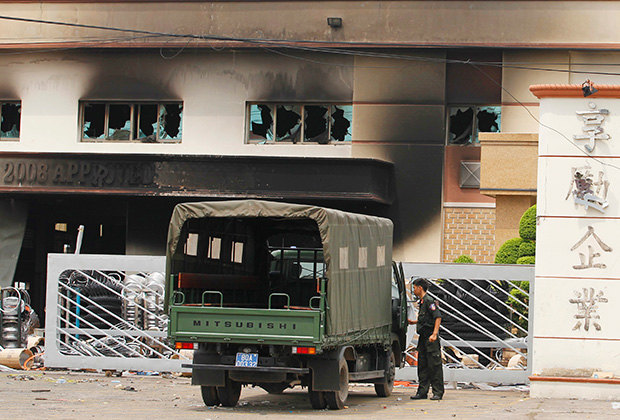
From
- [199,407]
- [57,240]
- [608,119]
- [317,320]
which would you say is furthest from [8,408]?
[57,240]

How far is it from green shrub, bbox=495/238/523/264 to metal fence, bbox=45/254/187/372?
8.13 metres

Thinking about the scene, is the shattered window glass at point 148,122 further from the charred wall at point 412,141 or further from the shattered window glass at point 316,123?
the charred wall at point 412,141

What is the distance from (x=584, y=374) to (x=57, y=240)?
23.3 m

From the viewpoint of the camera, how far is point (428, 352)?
14852mm

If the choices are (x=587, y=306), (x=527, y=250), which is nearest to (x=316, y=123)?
(x=527, y=250)

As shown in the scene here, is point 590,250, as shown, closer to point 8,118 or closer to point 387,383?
point 387,383

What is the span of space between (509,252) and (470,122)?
501cm

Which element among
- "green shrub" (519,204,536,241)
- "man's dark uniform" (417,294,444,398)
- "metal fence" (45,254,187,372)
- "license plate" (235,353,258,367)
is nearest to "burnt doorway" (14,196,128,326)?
"metal fence" (45,254,187,372)

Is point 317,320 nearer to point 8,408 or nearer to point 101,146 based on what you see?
point 8,408

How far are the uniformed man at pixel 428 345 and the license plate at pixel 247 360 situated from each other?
10.1 ft

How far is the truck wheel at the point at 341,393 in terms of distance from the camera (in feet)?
44.1

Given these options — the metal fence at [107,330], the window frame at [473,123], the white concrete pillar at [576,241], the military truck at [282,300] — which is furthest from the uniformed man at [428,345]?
the window frame at [473,123]

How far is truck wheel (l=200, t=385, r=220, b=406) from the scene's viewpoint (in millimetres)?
13672

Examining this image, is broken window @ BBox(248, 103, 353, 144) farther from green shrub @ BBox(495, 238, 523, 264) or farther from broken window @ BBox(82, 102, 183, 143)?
green shrub @ BBox(495, 238, 523, 264)
